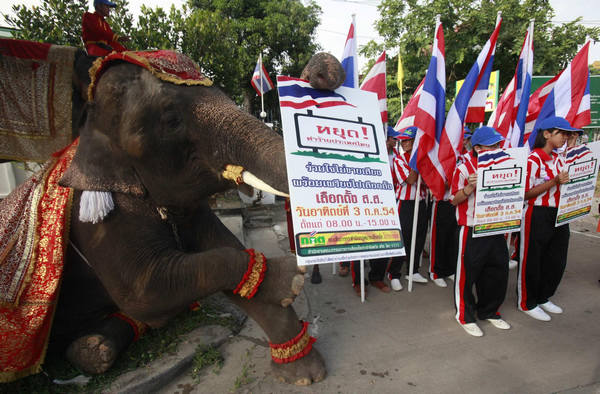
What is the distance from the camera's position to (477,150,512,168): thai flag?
258 centimetres

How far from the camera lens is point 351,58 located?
11.7 feet

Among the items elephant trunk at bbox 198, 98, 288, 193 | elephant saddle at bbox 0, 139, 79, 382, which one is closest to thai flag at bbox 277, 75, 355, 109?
elephant trunk at bbox 198, 98, 288, 193

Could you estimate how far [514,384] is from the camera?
6.94ft

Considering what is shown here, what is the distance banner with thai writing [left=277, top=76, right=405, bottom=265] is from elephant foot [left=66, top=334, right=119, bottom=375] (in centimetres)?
158

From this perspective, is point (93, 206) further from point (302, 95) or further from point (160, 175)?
point (302, 95)

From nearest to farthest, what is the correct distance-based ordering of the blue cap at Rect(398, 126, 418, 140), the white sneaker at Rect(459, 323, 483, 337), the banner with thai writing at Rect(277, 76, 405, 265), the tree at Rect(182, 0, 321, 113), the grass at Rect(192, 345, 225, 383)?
the banner with thai writing at Rect(277, 76, 405, 265), the grass at Rect(192, 345, 225, 383), the white sneaker at Rect(459, 323, 483, 337), the blue cap at Rect(398, 126, 418, 140), the tree at Rect(182, 0, 321, 113)

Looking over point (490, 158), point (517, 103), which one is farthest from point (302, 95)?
point (517, 103)

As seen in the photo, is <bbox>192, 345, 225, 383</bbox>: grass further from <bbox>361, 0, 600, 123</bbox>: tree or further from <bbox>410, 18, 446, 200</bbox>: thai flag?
<bbox>361, 0, 600, 123</bbox>: tree

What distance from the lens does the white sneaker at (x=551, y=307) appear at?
308 centimetres

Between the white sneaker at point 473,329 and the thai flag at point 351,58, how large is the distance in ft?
8.33

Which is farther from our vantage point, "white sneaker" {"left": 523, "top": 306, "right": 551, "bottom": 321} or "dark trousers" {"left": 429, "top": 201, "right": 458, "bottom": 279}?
"dark trousers" {"left": 429, "top": 201, "right": 458, "bottom": 279}

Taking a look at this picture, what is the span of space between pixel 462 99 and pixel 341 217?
2.41 meters

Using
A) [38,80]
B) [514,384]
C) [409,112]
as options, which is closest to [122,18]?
[38,80]

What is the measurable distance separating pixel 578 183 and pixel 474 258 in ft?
4.13
